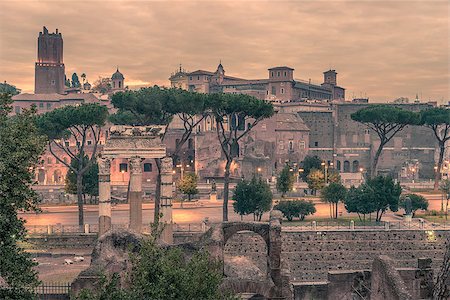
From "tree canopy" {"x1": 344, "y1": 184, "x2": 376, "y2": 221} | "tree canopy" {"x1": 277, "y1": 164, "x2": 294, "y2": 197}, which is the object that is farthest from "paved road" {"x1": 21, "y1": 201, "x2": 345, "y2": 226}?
"tree canopy" {"x1": 344, "y1": 184, "x2": 376, "y2": 221}

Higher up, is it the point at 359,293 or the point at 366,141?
the point at 366,141

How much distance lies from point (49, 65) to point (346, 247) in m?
83.2

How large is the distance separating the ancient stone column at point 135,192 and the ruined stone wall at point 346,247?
592 cm

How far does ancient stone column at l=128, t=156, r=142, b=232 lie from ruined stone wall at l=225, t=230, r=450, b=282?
19.4 ft

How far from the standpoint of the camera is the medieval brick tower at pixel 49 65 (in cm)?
10506

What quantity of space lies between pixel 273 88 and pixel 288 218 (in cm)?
4820

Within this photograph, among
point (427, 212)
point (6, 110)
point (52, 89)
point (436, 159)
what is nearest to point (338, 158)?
point (436, 159)

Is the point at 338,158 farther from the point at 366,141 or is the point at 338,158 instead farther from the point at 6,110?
the point at 6,110

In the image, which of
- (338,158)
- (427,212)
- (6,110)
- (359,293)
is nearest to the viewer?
(6,110)

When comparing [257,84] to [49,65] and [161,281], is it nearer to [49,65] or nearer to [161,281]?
[49,65]

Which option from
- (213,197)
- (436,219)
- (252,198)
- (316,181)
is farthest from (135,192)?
(316,181)

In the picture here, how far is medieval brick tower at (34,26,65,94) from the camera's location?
105062mm

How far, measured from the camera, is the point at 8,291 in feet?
43.0

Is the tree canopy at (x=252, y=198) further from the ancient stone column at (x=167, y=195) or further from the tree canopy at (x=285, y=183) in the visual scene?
the ancient stone column at (x=167, y=195)
